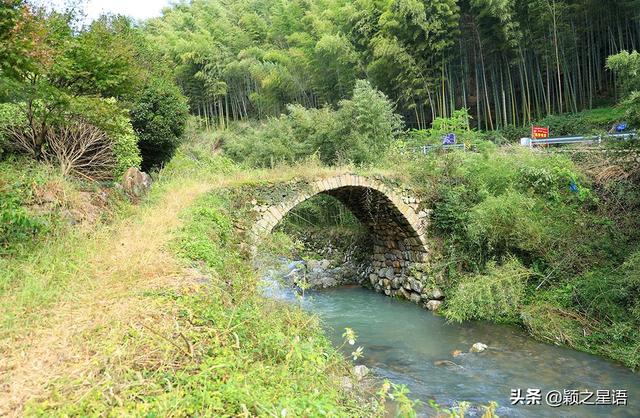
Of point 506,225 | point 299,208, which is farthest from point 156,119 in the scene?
point 506,225

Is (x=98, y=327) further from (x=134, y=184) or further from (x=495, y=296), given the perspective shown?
(x=495, y=296)

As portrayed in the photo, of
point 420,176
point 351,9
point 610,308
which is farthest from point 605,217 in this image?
point 351,9

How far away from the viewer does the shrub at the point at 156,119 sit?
1275cm

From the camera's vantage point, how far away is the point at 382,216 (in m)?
11.4

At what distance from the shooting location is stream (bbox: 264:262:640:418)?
554cm

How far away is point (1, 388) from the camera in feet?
7.55

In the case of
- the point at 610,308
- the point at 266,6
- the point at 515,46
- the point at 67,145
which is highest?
the point at 266,6

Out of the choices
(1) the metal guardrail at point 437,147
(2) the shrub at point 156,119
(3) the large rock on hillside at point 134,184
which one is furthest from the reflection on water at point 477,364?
(2) the shrub at point 156,119

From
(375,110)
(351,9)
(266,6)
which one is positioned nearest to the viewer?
(375,110)

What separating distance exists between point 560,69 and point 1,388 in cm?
2014

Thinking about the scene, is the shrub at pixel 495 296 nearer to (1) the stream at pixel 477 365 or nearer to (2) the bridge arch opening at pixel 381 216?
(1) the stream at pixel 477 365

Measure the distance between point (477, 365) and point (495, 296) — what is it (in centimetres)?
202

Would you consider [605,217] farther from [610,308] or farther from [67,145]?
[67,145]

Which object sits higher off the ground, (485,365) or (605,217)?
(605,217)
